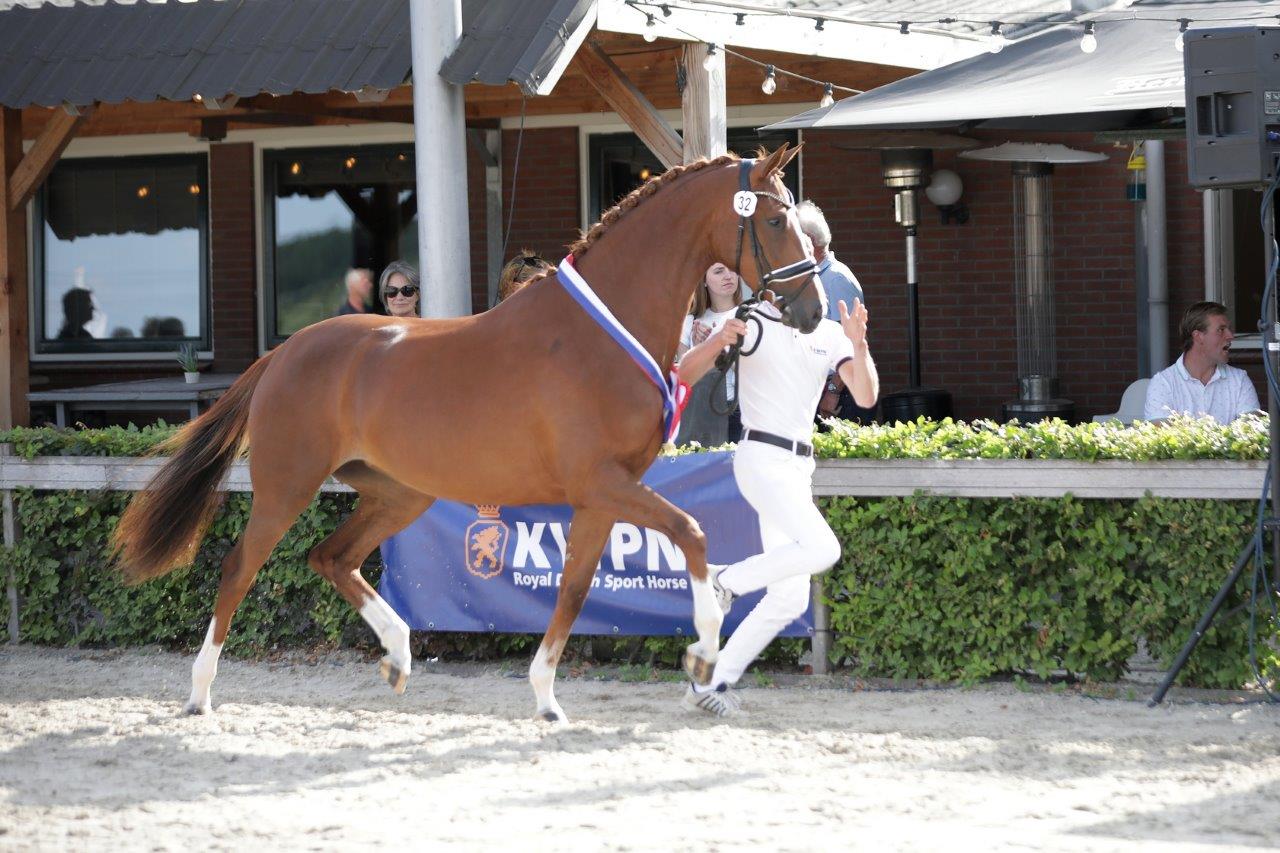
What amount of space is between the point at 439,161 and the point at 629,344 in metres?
2.45

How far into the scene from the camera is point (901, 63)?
9164 mm

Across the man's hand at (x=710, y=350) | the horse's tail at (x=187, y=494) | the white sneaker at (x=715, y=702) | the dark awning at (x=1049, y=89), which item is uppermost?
the dark awning at (x=1049, y=89)

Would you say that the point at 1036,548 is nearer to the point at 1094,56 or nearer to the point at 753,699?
the point at 753,699

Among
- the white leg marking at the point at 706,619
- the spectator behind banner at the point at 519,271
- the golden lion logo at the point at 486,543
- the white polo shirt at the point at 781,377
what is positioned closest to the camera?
the white leg marking at the point at 706,619

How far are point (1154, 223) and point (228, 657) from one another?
21.0 ft

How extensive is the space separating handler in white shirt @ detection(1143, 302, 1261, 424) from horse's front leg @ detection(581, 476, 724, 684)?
294cm

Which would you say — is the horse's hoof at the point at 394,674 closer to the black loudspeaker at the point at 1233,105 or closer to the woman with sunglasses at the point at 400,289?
the woman with sunglasses at the point at 400,289

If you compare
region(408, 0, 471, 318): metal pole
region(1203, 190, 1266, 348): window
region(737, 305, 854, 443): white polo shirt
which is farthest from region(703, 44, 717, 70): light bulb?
region(1203, 190, 1266, 348): window

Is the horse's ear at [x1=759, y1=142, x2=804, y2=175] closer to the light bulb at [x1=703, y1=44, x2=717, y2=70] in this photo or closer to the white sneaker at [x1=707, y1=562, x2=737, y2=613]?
the white sneaker at [x1=707, y1=562, x2=737, y2=613]

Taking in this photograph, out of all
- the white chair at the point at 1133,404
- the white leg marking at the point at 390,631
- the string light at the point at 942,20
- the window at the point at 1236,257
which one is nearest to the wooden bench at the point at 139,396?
the string light at the point at 942,20

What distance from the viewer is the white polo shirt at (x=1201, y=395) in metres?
7.34

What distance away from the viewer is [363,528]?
20.6ft

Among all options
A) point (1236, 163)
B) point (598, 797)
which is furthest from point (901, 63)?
point (598, 797)

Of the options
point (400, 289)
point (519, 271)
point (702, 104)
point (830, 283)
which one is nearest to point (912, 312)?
point (702, 104)
